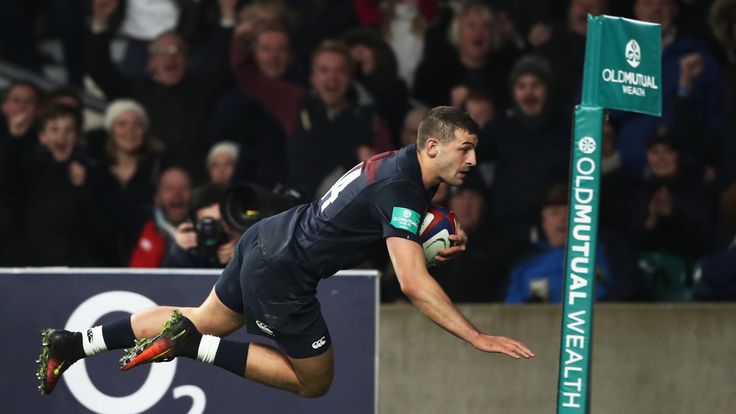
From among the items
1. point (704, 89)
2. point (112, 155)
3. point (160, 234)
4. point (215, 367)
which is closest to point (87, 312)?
point (215, 367)

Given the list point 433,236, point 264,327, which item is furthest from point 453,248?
point 264,327

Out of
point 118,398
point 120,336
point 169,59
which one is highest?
point 169,59

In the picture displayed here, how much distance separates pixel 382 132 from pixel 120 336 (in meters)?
3.28

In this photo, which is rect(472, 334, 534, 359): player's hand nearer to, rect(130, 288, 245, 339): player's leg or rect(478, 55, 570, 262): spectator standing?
rect(130, 288, 245, 339): player's leg

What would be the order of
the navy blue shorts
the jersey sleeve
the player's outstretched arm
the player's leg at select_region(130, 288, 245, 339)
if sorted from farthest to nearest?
the player's leg at select_region(130, 288, 245, 339) < the navy blue shorts < the jersey sleeve < the player's outstretched arm

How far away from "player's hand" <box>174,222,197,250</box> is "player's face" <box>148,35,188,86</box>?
242 cm

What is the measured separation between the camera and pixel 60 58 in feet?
44.3

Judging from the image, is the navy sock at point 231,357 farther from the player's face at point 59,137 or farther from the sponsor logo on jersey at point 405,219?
the player's face at point 59,137

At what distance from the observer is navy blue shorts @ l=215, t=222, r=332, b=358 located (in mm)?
8336

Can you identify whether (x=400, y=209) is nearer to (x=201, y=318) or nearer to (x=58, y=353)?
(x=201, y=318)

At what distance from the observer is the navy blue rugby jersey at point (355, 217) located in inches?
307

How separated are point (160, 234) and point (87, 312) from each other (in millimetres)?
1717

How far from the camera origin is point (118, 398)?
9.27m

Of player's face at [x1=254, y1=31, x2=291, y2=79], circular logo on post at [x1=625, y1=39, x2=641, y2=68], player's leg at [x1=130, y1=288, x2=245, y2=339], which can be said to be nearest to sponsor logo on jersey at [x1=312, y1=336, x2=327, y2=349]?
player's leg at [x1=130, y1=288, x2=245, y2=339]
